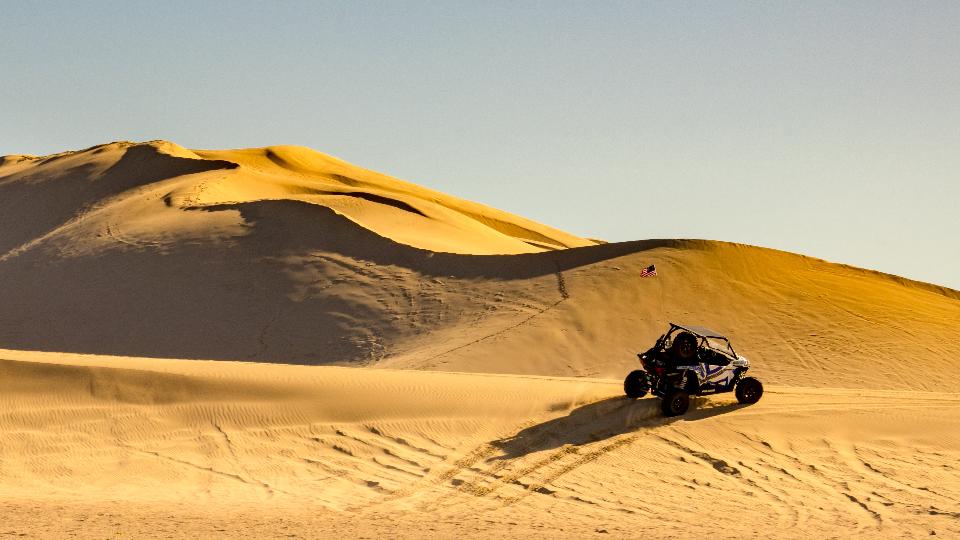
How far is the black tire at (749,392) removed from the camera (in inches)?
745

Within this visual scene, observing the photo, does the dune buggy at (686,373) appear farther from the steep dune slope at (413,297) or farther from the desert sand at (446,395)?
the steep dune slope at (413,297)

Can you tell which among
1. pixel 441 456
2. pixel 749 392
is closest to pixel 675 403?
pixel 749 392

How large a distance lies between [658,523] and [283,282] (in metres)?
29.4

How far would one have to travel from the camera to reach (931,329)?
34.2 metres

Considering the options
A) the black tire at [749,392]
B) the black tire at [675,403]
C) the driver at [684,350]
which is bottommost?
the black tire at [675,403]

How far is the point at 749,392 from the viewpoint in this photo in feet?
62.1

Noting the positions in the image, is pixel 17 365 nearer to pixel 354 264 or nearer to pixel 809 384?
pixel 809 384

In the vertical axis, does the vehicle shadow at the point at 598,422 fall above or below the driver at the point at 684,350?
below

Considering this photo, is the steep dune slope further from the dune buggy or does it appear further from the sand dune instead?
the sand dune

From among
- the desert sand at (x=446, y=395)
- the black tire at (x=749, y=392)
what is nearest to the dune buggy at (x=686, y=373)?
the black tire at (x=749, y=392)

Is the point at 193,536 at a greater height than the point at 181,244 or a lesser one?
lesser

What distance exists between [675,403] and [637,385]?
0.82m

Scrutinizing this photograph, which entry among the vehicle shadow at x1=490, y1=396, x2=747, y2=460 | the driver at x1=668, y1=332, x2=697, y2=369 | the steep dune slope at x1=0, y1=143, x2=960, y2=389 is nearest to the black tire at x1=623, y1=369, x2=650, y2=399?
the vehicle shadow at x1=490, y1=396, x2=747, y2=460

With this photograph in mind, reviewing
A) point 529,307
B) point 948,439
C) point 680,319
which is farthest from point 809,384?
point 948,439
